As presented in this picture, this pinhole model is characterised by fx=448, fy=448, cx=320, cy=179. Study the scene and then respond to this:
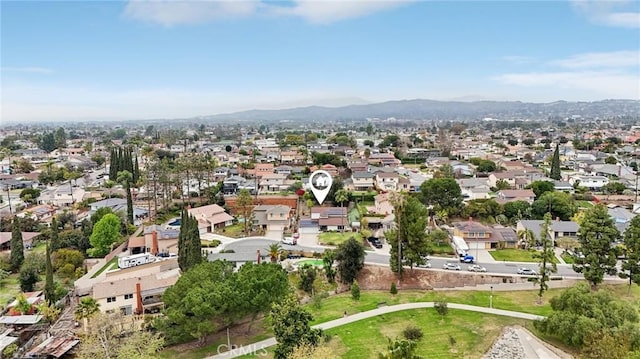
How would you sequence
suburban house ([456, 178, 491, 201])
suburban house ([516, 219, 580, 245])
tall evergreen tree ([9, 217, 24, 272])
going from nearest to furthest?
tall evergreen tree ([9, 217, 24, 272])
suburban house ([516, 219, 580, 245])
suburban house ([456, 178, 491, 201])

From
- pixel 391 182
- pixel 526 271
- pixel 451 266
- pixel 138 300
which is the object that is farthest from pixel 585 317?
pixel 391 182

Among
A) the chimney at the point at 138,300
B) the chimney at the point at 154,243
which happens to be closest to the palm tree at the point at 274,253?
the chimney at the point at 154,243

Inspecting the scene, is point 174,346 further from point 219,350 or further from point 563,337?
point 563,337

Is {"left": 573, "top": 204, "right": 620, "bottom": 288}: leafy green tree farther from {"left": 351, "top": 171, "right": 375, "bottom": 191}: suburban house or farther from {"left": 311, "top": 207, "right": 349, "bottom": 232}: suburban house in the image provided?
{"left": 351, "top": 171, "right": 375, "bottom": 191}: suburban house

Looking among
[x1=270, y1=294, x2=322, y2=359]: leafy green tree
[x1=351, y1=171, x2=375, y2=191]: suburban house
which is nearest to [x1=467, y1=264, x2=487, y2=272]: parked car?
[x1=270, y1=294, x2=322, y2=359]: leafy green tree

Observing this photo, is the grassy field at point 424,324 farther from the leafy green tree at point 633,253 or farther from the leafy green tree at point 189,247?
the leafy green tree at point 189,247

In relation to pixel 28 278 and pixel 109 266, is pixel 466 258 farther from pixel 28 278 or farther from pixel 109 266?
pixel 28 278
